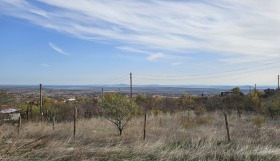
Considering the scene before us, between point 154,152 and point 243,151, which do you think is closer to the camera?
point 154,152

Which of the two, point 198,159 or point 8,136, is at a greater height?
point 8,136

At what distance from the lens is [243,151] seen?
1176cm

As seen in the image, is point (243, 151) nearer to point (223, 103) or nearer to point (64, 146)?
point (64, 146)

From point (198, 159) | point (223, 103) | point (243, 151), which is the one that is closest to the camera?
point (198, 159)

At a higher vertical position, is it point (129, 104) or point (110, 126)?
point (129, 104)

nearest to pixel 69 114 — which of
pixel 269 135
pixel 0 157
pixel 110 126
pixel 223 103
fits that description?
pixel 110 126

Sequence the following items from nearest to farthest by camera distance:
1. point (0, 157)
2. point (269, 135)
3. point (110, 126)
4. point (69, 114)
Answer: point (0, 157), point (269, 135), point (110, 126), point (69, 114)

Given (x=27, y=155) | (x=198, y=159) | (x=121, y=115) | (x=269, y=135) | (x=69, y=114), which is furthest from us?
(x=69, y=114)

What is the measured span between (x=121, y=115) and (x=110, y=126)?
345 cm

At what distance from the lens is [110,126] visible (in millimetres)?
28609

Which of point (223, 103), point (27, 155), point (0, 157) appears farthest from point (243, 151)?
point (223, 103)

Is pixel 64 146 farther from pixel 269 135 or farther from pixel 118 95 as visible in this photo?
pixel 118 95

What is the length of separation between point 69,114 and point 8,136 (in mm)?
29416

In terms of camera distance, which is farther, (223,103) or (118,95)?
(223,103)
